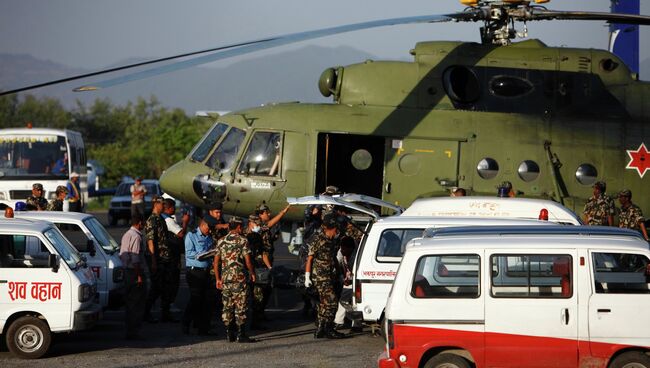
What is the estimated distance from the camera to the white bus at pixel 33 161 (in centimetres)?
2902

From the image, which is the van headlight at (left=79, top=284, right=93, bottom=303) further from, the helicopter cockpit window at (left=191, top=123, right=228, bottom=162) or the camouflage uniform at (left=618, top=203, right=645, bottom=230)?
the camouflage uniform at (left=618, top=203, right=645, bottom=230)

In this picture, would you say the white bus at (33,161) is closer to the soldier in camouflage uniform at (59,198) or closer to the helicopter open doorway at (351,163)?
the soldier in camouflage uniform at (59,198)

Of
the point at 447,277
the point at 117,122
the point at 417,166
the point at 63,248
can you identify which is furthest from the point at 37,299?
the point at 117,122

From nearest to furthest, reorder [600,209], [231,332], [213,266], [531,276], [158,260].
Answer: [531,276] < [231,332] < [213,266] < [158,260] < [600,209]

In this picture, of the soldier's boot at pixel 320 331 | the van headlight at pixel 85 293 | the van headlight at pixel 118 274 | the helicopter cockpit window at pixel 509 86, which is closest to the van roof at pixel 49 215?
the van headlight at pixel 118 274

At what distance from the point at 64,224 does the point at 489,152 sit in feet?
25.1

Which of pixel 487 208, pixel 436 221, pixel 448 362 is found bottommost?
pixel 448 362

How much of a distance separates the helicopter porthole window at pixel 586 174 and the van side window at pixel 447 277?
9315 millimetres

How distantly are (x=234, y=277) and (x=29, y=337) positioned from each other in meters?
2.68

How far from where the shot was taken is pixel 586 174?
18.5 metres

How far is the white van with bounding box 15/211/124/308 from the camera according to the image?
14.6 meters

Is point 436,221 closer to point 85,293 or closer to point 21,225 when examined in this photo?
point 85,293

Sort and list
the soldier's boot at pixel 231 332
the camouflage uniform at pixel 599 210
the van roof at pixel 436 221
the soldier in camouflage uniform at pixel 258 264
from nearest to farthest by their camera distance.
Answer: the van roof at pixel 436 221
the soldier's boot at pixel 231 332
the soldier in camouflage uniform at pixel 258 264
the camouflage uniform at pixel 599 210

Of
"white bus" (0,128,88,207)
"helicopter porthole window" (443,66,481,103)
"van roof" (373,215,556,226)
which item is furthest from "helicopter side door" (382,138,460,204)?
"white bus" (0,128,88,207)
